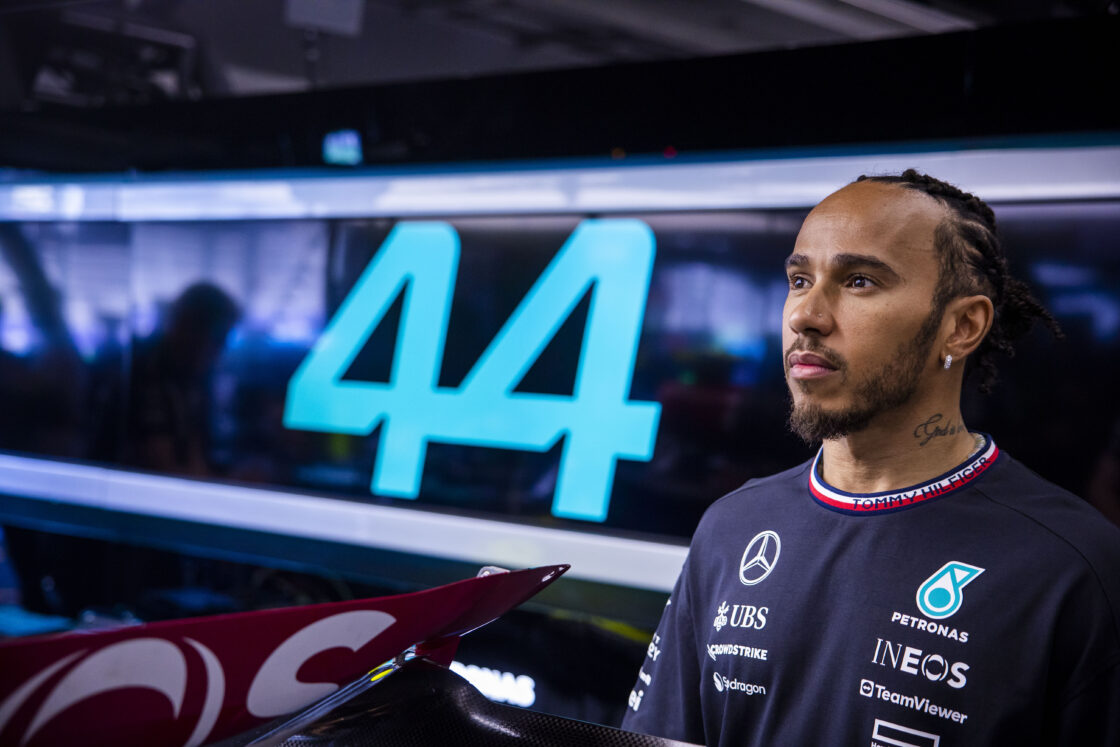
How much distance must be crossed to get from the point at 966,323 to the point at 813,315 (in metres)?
0.22

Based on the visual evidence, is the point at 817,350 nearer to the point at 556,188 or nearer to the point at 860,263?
the point at 860,263

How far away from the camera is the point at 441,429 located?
3.04m

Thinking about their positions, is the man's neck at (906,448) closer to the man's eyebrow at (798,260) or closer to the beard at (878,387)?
the beard at (878,387)

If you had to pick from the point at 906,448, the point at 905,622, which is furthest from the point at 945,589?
the point at 906,448

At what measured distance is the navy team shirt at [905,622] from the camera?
98 cm

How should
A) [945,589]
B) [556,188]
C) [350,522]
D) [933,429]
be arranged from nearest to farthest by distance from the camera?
Answer: [945,589], [933,429], [556,188], [350,522]

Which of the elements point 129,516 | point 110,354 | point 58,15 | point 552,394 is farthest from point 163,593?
point 58,15

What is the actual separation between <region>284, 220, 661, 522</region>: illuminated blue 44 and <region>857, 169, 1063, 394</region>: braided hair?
1.47m

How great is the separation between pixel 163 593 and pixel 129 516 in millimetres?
334

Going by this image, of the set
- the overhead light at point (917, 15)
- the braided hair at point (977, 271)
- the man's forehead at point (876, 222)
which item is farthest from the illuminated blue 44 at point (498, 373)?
the man's forehead at point (876, 222)

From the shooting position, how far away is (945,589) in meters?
1.08

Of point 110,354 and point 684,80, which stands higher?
point 684,80

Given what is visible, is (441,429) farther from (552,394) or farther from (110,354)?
(110,354)

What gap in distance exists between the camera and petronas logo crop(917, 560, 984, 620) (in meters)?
1.06
